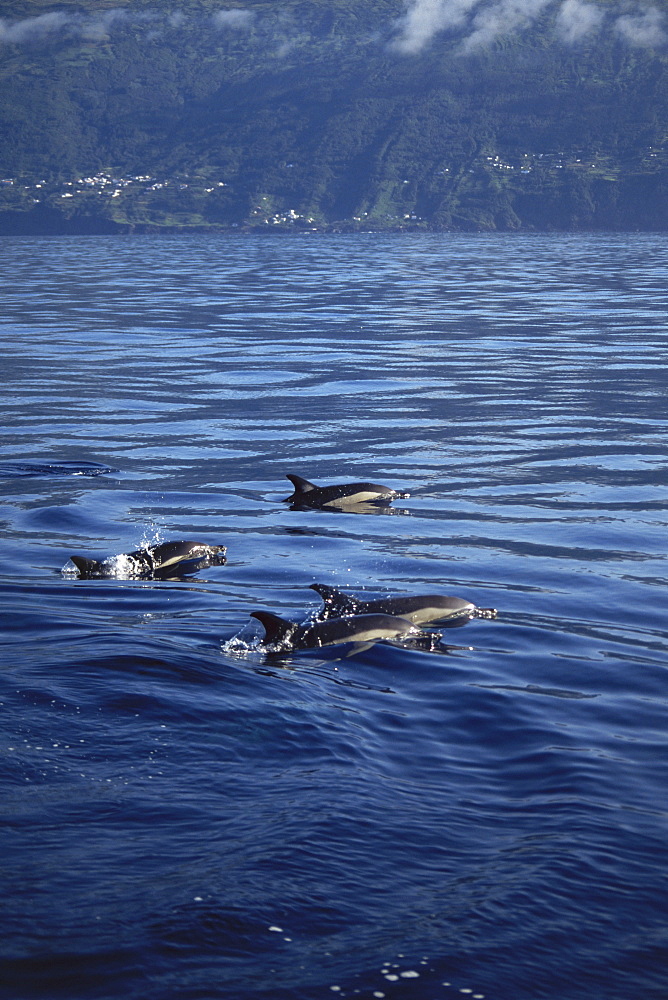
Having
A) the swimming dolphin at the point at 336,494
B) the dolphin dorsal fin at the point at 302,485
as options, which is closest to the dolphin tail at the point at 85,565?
the dolphin dorsal fin at the point at 302,485

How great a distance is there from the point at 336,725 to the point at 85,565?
251 inches

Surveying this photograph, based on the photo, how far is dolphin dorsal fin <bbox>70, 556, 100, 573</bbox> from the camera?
16.0m

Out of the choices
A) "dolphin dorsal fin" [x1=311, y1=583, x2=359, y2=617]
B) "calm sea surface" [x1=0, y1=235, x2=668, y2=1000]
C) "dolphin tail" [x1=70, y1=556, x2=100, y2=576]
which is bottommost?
"calm sea surface" [x1=0, y1=235, x2=668, y2=1000]

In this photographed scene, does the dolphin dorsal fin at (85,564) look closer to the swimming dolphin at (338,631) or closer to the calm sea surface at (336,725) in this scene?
the calm sea surface at (336,725)

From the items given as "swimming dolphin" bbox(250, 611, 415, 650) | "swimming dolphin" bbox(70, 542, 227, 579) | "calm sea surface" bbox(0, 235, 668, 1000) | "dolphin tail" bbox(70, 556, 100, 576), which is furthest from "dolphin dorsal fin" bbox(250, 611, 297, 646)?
"dolphin tail" bbox(70, 556, 100, 576)

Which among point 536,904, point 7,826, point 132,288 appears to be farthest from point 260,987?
point 132,288

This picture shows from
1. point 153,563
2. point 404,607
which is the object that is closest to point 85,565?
point 153,563

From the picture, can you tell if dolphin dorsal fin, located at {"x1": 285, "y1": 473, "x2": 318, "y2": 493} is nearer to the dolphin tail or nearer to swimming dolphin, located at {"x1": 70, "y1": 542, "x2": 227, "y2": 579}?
swimming dolphin, located at {"x1": 70, "y1": 542, "x2": 227, "y2": 579}

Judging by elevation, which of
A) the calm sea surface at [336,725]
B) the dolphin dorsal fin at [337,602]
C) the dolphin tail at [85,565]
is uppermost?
the dolphin dorsal fin at [337,602]

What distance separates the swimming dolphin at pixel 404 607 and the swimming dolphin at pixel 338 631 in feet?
0.77

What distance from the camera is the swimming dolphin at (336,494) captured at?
21.0 m

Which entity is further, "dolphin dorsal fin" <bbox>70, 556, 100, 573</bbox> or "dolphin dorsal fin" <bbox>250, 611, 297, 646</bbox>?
"dolphin dorsal fin" <bbox>70, 556, 100, 573</bbox>

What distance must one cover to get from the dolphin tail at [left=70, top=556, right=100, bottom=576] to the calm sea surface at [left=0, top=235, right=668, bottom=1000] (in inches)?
13.6

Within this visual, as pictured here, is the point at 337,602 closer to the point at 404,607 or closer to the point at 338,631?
the point at 338,631
